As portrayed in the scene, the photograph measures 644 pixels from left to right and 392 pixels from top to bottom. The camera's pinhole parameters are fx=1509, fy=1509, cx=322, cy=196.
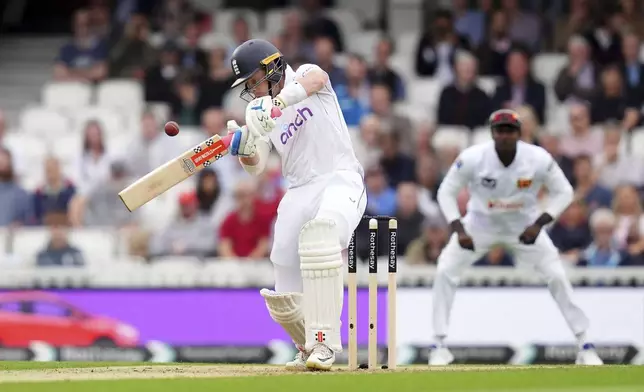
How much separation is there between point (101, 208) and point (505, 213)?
15.9ft

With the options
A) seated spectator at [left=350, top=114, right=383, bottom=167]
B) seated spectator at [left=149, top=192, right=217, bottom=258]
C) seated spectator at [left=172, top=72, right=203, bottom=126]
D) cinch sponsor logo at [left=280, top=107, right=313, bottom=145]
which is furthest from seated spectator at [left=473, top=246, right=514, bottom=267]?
cinch sponsor logo at [left=280, top=107, right=313, bottom=145]

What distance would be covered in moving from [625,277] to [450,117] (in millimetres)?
3208

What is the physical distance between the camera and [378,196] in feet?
46.2

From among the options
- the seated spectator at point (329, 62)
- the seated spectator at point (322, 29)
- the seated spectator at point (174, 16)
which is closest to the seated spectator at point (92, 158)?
the seated spectator at point (174, 16)

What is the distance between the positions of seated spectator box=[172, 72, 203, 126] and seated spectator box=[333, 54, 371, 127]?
60.2 inches

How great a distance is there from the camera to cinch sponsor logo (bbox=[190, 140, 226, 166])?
8602 millimetres

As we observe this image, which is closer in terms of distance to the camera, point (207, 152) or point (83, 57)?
point (207, 152)

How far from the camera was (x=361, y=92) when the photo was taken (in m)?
15.6

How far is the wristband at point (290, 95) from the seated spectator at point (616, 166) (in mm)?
6651

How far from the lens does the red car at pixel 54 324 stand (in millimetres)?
13203

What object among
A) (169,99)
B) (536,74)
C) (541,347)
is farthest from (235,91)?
(541,347)

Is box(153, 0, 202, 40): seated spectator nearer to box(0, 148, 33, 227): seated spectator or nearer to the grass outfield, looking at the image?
box(0, 148, 33, 227): seated spectator

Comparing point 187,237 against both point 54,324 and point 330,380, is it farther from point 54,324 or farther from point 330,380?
point 330,380

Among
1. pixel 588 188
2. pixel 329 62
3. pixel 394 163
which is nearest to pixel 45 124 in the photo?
pixel 329 62
